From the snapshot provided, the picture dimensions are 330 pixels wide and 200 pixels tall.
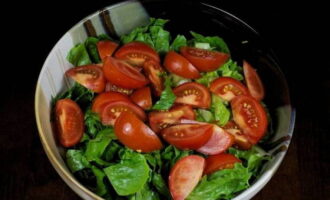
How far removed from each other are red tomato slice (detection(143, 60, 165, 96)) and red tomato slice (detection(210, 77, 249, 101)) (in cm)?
11

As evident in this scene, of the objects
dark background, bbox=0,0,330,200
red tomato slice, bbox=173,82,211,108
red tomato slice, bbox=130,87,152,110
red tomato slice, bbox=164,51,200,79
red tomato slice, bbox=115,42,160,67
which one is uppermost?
red tomato slice, bbox=115,42,160,67

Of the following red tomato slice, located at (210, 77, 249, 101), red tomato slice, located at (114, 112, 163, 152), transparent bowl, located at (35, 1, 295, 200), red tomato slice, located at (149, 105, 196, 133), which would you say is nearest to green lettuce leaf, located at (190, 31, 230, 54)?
transparent bowl, located at (35, 1, 295, 200)

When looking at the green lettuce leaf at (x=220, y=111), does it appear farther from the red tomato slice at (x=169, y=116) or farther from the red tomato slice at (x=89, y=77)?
the red tomato slice at (x=89, y=77)

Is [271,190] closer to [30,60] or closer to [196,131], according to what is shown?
[196,131]

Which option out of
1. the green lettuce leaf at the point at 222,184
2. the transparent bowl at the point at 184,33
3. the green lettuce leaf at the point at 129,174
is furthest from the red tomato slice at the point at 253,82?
the green lettuce leaf at the point at 129,174

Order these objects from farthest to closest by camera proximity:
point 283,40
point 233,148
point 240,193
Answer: point 283,40
point 233,148
point 240,193

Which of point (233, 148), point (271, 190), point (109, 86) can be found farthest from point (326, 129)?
point (109, 86)

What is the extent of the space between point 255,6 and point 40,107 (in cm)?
80

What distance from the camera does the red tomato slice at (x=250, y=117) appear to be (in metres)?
1.02

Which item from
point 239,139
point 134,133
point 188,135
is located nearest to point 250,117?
point 239,139

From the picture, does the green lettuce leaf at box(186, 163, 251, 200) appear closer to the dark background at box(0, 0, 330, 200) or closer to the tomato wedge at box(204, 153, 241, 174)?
the tomato wedge at box(204, 153, 241, 174)

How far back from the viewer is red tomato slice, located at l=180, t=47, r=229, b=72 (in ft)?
3.63

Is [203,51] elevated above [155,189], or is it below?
above

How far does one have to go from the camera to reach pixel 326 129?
1.24 meters
